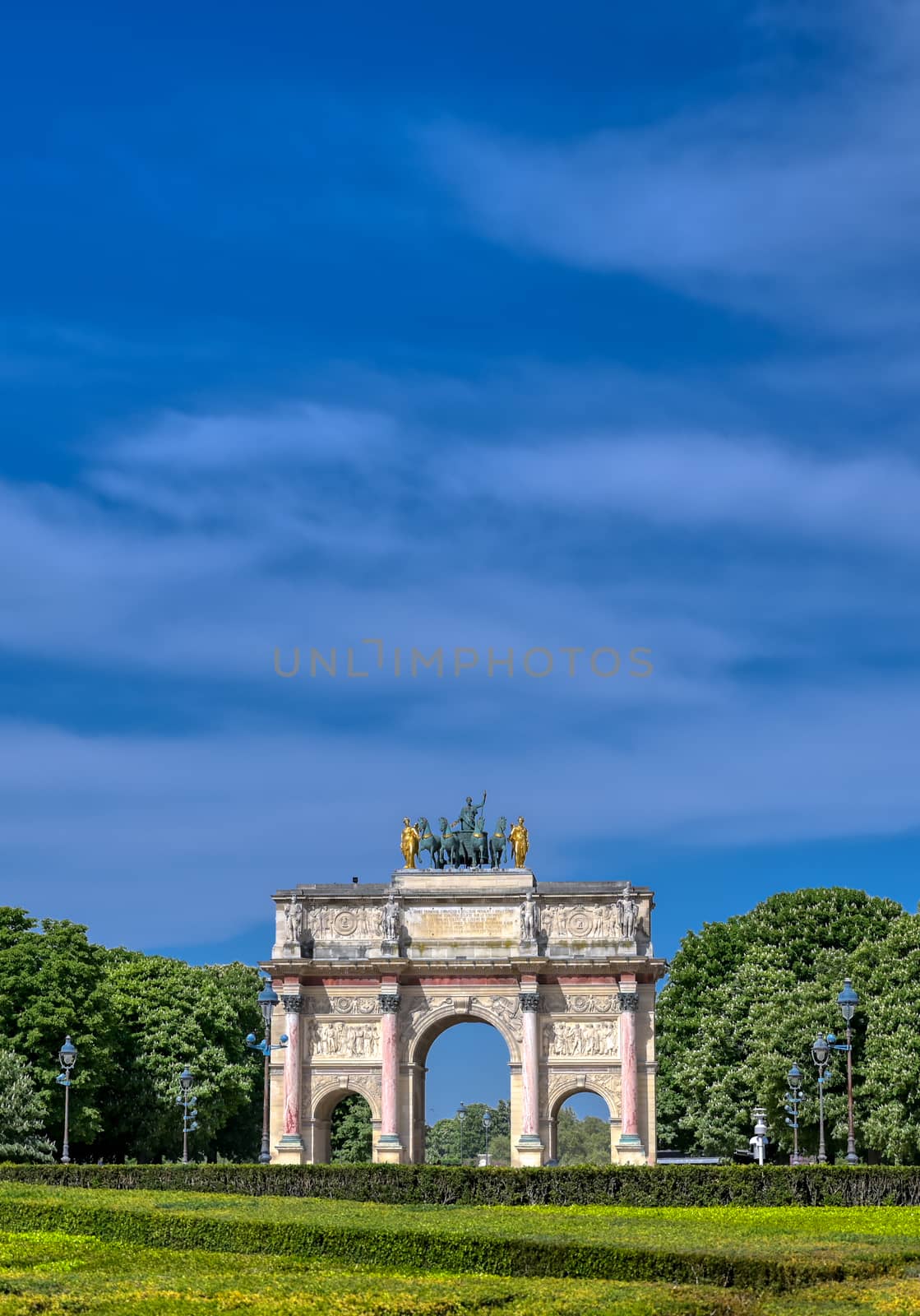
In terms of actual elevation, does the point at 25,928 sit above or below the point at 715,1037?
above

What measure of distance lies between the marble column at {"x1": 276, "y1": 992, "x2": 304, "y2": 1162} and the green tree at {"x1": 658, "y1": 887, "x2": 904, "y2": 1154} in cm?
1706

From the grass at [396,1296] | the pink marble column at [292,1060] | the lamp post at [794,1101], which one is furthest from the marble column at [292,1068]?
the grass at [396,1296]

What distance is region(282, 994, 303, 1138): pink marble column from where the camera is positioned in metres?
67.8

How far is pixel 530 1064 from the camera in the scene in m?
67.1

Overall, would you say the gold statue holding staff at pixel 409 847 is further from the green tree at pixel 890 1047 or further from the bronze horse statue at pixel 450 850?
the green tree at pixel 890 1047

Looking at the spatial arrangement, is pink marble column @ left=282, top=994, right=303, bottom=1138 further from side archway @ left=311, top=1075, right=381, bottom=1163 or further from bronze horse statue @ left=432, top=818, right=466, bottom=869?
bronze horse statue @ left=432, top=818, right=466, bottom=869

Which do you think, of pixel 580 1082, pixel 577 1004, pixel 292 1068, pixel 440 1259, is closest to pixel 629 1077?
pixel 580 1082

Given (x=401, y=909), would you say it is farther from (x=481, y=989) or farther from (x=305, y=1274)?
(x=305, y=1274)

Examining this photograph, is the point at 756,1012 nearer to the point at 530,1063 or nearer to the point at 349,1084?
the point at 530,1063

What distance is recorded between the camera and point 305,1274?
21.1 metres

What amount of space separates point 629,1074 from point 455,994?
7781mm

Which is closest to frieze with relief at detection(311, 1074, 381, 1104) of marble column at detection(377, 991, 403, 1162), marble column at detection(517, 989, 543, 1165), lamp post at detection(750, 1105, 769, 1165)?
marble column at detection(377, 991, 403, 1162)

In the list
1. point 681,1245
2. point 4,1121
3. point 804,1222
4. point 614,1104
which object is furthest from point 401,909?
point 681,1245

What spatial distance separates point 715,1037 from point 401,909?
15546mm
